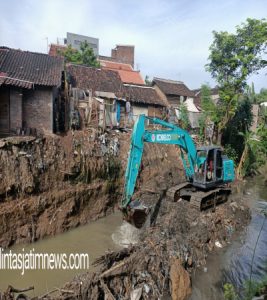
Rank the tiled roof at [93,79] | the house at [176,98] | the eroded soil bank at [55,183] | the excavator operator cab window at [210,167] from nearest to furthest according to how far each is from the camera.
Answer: the eroded soil bank at [55,183] < the excavator operator cab window at [210,167] < the tiled roof at [93,79] < the house at [176,98]

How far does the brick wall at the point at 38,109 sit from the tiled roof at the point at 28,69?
637 millimetres

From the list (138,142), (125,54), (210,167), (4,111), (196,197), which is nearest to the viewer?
(138,142)

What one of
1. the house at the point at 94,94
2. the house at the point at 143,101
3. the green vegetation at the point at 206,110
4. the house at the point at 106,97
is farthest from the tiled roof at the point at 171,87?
the house at the point at 94,94

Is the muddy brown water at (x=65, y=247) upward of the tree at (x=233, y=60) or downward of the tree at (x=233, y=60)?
downward

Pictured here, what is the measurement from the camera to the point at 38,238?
911 centimetres

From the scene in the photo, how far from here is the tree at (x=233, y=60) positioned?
17219 millimetres

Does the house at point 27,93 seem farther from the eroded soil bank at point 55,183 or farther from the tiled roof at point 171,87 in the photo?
the tiled roof at point 171,87

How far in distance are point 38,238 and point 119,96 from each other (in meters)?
12.5

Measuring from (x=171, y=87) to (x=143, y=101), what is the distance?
5.82 meters

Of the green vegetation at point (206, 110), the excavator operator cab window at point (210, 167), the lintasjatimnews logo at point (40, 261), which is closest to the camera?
the lintasjatimnews logo at point (40, 261)

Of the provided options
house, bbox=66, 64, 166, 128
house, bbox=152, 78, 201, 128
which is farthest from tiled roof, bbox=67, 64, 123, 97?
house, bbox=152, 78, 201, 128

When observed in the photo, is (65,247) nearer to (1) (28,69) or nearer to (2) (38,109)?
(2) (38,109)

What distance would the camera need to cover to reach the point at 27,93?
1361cm

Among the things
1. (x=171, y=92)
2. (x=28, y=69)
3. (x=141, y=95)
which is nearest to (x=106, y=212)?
(x=28, y=69)
